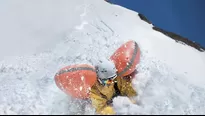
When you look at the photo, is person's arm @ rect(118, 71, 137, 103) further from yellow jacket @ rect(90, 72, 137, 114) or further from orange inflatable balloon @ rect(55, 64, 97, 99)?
orange inflatable balloon @ rect(55, 64, 97, 99)

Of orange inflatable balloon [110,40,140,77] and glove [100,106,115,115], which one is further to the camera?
orange inflatable balloon [110,40,140,77]

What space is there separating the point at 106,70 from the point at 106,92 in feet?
0.74

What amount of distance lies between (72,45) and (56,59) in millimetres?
299

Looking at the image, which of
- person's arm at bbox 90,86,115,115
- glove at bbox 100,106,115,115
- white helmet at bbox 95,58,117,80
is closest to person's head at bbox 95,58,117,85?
white helmet at bbox 95,58,117,80

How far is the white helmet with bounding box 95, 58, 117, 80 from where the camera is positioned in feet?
8.99

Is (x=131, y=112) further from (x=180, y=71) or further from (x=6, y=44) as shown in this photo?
(x=6, y=44)

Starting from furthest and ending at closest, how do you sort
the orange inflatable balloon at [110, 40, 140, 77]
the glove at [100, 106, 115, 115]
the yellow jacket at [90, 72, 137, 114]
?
the orange inflatable balloon at [110, 40, 140, 77] → the yellow jacket at [90, 72, 137, 114] → the glove at [100, 106, 115, 115]

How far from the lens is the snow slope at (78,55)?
9.73 feet

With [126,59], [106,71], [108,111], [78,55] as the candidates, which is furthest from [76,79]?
[78,55]

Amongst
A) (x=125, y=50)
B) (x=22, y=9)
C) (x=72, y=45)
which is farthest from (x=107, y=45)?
(x=22, y=9)

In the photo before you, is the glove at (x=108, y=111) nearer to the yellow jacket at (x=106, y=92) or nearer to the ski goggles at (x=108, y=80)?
the yellow jacket at (x=106, y=92)

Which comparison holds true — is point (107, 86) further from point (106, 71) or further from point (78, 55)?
point (78, 55)

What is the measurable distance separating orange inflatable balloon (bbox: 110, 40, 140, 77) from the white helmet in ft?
0.47

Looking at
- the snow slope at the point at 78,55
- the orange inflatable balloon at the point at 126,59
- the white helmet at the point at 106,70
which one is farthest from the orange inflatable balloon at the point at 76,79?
the orange inflatable balloon at the point at 126,59
